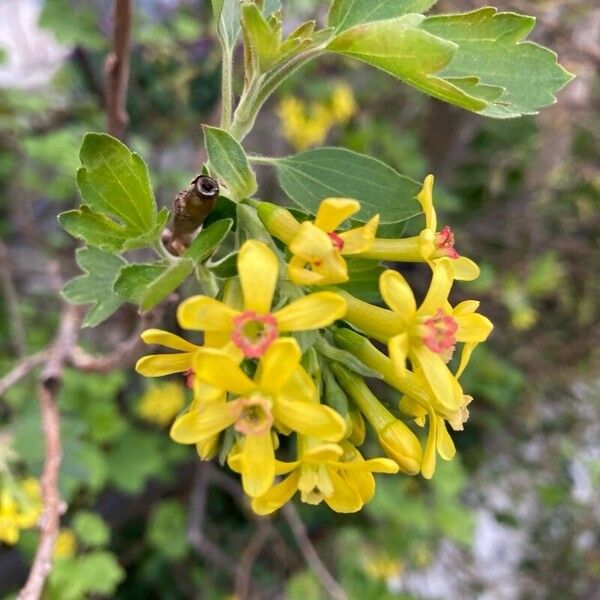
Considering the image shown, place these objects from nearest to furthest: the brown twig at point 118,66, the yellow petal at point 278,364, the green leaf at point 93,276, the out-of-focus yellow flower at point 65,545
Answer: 1. the yellow petal at point 278,364
2. the green leaf at point 93,276
3. the brown twig at point 118,66
4. the out-of-focus yellow flower at point 65,545

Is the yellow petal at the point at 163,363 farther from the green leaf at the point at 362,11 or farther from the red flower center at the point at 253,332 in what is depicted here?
the green leaf at the point at 362,11

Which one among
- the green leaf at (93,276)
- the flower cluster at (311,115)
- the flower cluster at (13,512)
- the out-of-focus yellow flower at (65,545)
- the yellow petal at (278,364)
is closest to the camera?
the yellow petal at (278,364)

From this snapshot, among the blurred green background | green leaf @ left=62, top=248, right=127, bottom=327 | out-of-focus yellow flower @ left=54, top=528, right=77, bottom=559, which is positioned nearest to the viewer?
green leaf @ left=62, top=248, right=127, bottom=327

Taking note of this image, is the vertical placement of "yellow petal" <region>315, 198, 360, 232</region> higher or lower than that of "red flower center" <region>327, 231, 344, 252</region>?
higher

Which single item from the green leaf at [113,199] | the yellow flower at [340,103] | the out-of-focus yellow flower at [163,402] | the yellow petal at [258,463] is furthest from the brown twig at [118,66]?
the yellow flower at [340,103]

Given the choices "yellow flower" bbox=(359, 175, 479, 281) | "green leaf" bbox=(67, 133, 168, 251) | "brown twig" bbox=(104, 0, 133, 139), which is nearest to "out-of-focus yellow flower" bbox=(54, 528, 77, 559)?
"brown twig" bbox=(104, 0, 133, 139)

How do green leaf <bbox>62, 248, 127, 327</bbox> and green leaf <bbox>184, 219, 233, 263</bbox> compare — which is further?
green leaf <bbox>62, 248, 127, 327</bbox>

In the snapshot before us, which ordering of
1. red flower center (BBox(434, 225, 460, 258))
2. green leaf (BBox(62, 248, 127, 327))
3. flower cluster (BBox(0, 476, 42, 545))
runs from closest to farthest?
1. red flower center (BBox(434, 225, 460, 258))
2. green leaf (BBox(62, 248, 127, 327))
3. flower cluster (BBox(0, 476, 42, 545))

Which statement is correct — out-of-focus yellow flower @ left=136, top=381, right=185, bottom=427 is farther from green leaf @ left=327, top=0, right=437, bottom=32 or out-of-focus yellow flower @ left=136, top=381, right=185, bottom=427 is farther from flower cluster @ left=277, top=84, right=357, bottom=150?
green leaf @ left=327, top=0, right=437, bottom=32
